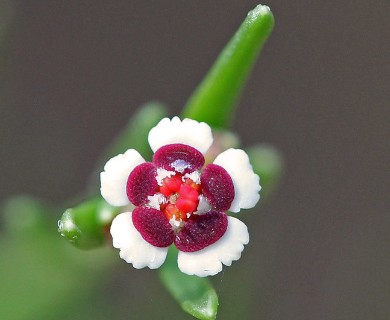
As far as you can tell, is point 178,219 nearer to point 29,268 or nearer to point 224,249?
point 224,249

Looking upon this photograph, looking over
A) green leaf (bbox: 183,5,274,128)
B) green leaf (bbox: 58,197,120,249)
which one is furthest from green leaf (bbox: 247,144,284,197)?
green leaf (bbox: 58,197,120,249)

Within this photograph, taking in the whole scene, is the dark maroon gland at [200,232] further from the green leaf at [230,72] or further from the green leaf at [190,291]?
the green leaf at [230,72]

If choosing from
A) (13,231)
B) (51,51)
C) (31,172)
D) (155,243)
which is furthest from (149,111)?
(51,51)

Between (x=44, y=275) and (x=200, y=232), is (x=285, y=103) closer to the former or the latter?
(x=44, y=275)

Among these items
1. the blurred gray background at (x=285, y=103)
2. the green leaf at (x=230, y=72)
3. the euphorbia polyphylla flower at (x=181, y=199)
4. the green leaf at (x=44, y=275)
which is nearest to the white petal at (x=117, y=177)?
the euphorbia polyphylla flower at (x=181, y=199)

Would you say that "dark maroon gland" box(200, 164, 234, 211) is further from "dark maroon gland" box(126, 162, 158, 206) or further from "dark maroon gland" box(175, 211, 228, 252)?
"dark maroon gland" box(126, 162, 158, 206)
